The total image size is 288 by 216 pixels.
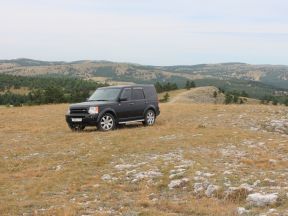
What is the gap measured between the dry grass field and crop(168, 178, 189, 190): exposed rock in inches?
0.9

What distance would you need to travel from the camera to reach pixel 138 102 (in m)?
24.8

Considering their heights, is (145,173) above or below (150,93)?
below

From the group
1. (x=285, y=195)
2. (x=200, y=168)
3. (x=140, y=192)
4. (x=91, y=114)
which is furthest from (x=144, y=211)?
(x=91, y=114)

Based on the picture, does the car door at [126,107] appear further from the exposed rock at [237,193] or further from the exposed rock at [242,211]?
the exposed rock at [242,211]

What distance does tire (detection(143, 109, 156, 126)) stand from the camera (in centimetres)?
2504

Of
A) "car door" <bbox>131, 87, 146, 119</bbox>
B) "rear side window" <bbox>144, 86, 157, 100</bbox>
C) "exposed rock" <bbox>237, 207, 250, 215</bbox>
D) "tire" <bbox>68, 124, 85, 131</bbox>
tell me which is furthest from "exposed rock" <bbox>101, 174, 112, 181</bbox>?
"rear side window" <bbox>144, 86, 157, 100</bbox>

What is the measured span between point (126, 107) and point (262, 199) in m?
15.6

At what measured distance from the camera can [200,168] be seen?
12008mm

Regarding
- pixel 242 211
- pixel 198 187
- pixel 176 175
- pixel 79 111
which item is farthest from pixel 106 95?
pixel 242 211

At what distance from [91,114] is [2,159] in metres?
7.85

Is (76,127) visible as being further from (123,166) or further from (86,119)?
(123,166)

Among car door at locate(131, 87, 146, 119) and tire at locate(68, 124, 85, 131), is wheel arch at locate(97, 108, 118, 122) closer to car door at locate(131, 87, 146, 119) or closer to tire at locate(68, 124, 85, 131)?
tire at locate(68, 124, 85, 131)

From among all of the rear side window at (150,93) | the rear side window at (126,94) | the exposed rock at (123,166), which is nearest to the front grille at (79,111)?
the rear side window at (126,94)

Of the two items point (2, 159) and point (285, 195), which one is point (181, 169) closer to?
point (285, 195)
